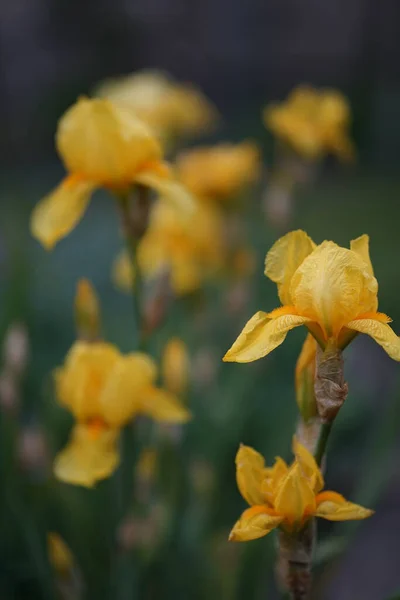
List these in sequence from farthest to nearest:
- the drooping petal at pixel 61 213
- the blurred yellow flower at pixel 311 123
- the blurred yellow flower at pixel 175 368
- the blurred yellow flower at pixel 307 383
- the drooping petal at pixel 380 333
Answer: the blurred yellow flower at pixel 311 123
the blurred yellow flower at pixel 175 368
the drooping petal at pixel 61 213
the blurred yellow flower at pixel 307 383
the drooping petal at pixel 380 333

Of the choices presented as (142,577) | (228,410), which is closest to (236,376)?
(228,410)

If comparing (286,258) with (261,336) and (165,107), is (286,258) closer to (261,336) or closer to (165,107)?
(261,336)

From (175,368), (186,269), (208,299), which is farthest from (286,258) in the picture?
(208,299)

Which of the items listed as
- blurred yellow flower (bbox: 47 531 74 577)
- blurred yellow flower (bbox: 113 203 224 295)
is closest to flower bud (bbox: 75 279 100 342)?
blurred yellow flower (bbox: 47 531 74 577)

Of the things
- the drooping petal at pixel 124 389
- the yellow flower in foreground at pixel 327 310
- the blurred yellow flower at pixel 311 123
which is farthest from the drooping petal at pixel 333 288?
the blurred yellow flower at pixel 311 123

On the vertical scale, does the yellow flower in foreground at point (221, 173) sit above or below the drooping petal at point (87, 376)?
above

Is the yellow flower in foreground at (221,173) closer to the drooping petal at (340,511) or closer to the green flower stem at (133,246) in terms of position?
the green flower stem at (133,246)

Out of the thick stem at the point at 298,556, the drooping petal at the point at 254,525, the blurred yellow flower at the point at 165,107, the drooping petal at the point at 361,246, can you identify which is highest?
the blurred yellow flower at the point at 165,107
